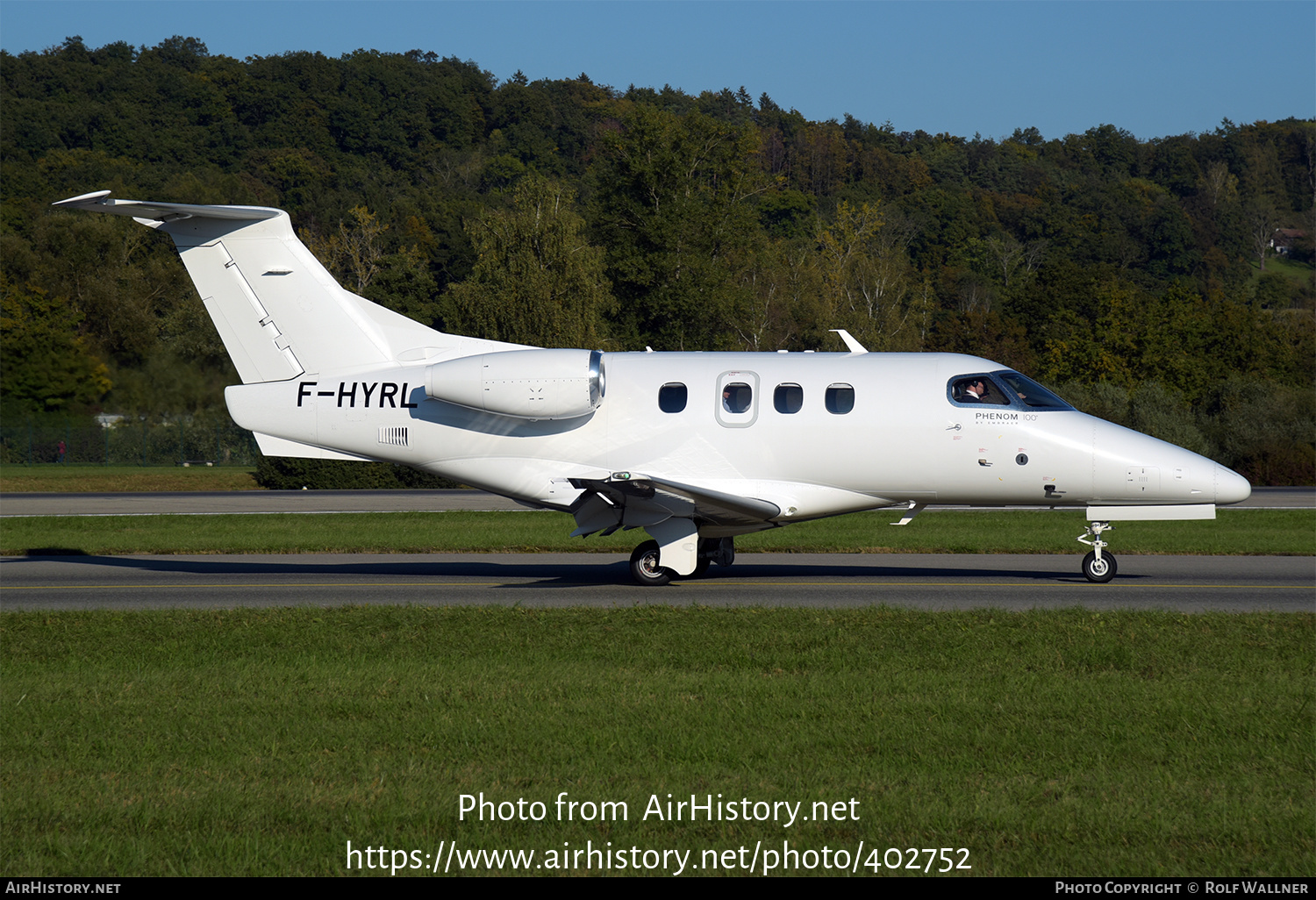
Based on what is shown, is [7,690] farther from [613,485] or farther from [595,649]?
[613,485]

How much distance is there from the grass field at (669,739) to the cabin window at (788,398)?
4.53 metres

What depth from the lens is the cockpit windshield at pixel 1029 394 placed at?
16.6m

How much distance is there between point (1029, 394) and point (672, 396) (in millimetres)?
4863

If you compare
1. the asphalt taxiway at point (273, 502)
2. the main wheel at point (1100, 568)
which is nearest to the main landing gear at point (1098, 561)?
the main wheel at point (1100, 568)

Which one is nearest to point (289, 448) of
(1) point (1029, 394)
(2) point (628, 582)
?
(2) point (628, 582)

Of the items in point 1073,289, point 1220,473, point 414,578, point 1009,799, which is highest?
point 1073,289

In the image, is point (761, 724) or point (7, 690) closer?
point (761, 724)

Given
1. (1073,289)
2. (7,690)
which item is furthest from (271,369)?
(1073,289)

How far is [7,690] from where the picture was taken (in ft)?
32.4

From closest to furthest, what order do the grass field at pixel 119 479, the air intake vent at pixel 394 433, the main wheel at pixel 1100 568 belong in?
the main wheel at pixel 1100 568 < the air intake vent at pixel 394 433 < the grass field at pixel 119 479

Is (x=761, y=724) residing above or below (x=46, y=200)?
below

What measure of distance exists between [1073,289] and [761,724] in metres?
69.2

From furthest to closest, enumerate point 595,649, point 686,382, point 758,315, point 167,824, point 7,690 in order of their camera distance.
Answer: point 758,315, point 686,382, point 595,649, point 7,690, point 167,824

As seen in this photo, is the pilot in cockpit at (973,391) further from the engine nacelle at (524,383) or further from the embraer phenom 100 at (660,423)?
the engine nacelle at (524,383)
